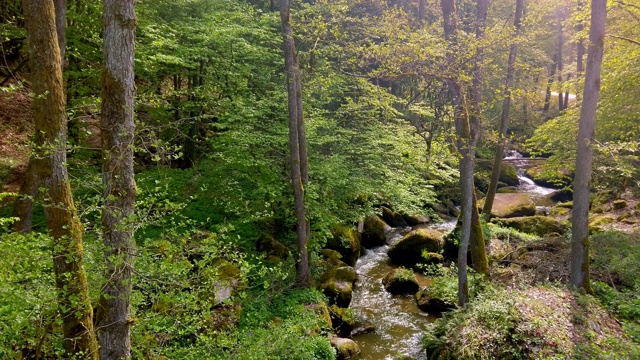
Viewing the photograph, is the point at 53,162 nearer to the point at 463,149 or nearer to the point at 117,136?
the point at 117,136

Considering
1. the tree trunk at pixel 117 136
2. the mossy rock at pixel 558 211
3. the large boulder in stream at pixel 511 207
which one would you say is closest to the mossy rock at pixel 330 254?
the large boulder in stream at pixel 511 207

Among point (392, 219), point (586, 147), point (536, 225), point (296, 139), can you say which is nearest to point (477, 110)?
point (586, 147)

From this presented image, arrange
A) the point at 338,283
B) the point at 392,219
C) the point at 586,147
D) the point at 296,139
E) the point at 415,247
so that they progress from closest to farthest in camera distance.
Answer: the point at 586,147 → the point at 296,139 → the point at 338,283 → the point at 415,247 → the point at 392,219

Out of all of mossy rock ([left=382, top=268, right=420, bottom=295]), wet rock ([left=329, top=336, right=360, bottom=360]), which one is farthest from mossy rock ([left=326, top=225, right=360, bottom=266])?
wet rock ([left=329, top=336, right=360, bottom=360])

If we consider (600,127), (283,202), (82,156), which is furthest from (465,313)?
(82,156)

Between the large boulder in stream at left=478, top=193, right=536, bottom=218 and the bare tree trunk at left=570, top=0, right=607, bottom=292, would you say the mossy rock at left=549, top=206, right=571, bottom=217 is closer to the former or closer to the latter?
the large boulder in stream at left=478, top=193, right=536, bottom=218

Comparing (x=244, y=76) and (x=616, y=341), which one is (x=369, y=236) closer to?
(x=244, y=76)

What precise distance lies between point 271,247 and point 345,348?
3.52 metres

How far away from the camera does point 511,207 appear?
17.5m

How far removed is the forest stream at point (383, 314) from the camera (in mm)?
9297

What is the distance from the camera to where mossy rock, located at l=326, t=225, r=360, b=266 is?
13.3 metres

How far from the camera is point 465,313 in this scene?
8320mm

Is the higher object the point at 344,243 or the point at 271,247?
the point at 271,247

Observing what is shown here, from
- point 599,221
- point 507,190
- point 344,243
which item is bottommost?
point 344,243
